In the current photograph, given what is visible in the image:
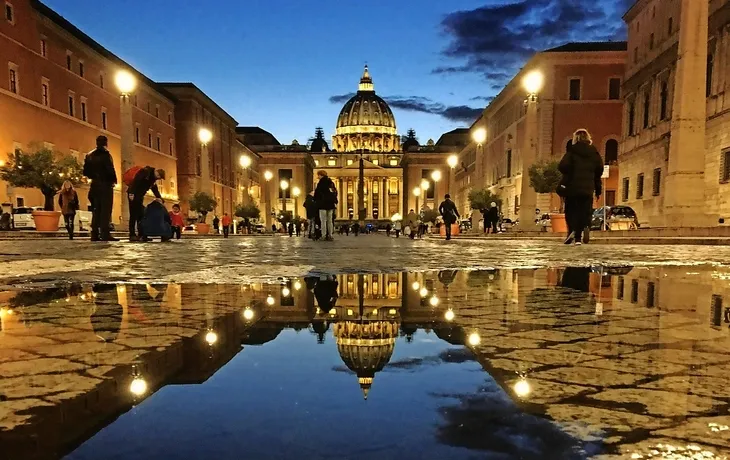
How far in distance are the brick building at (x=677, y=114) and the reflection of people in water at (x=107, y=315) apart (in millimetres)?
18510

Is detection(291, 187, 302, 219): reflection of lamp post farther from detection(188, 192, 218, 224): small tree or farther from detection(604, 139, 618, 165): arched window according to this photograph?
detection(604, 139, 618, 165): arched window

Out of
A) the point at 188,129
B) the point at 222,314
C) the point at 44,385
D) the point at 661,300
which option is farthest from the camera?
the point at 188,129

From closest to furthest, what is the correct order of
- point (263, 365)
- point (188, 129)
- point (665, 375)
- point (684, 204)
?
point (665, 375), point (263, 365), point (684, 204), point (188, 129)

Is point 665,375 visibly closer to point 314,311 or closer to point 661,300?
point 314,311

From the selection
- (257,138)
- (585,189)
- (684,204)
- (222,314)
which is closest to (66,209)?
(585,189)

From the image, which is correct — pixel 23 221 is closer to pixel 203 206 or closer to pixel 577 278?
pixel 203 206

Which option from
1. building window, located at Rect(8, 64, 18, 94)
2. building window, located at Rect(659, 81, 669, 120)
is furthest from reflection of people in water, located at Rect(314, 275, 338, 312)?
building window, located at Rect(8, 64, 18, 94)

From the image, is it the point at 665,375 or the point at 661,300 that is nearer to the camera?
the point at 665,375

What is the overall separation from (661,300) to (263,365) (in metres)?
3.03

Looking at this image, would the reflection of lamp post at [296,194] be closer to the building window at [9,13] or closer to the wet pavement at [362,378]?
the building window at [9,13]

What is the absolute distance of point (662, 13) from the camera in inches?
1208

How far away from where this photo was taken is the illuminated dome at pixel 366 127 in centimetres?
14012

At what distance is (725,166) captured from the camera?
23.2 m

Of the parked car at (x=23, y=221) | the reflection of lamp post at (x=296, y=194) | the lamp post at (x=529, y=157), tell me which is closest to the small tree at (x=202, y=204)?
the parked car at (x=23, y=221)
